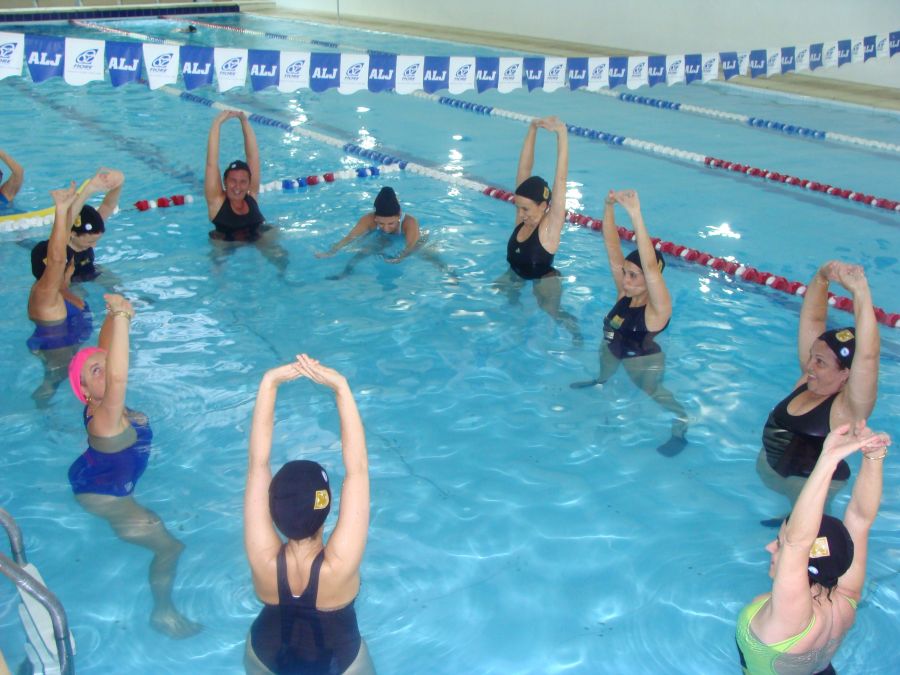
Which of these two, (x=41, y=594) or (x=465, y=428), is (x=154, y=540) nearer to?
(x=41, y=594)

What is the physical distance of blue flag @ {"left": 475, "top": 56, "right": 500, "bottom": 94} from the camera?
9.70 metres

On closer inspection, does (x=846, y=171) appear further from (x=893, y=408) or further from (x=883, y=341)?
(x=893, y=408)

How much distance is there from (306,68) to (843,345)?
6.31 meters

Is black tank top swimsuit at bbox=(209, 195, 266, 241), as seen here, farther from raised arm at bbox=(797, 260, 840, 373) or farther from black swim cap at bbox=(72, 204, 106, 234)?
raised arm at bbox=(797, 260, 840, 373)

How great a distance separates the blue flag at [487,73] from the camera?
970 centimetres

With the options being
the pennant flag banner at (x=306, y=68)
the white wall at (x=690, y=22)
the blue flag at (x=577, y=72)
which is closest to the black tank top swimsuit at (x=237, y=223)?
the pennant flag banner at (x=306, y=68)

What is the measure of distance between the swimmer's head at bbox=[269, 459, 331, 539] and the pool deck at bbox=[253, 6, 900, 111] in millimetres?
13446

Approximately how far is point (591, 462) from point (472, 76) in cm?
584

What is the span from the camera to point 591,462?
495 centimetres

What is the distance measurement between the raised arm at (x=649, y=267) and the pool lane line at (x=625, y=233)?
2.13 m

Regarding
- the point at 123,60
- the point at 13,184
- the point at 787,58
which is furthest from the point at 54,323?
the point at 787,58

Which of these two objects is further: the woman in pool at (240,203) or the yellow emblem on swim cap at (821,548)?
the woman in pool at (240,203)

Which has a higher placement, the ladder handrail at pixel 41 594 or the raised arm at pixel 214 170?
the raised arm at pixel 214 170

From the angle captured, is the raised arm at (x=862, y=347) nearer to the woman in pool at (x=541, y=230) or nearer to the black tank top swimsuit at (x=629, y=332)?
the black tank top swimsuit at (x=629, y=332)
